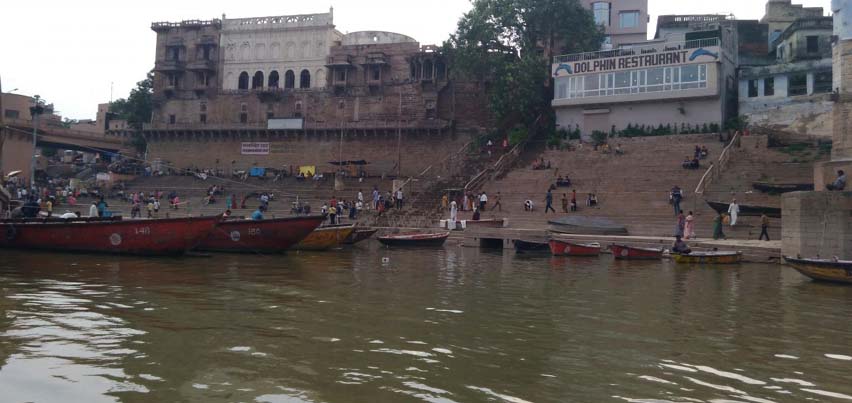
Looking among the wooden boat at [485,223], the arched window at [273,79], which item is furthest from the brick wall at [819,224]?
the arched window at [273,79]

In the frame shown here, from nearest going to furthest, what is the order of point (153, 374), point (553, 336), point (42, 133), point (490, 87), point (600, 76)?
point (153, 374)
point (553, 336)
point (600, 76)
point (490, 87)
point (42, 133)

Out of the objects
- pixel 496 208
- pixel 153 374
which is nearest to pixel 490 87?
pixel 496 208

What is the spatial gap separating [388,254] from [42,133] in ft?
130

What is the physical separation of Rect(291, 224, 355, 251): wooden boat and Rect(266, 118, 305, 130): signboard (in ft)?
86.4

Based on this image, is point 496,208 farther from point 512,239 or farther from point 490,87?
point 490,87

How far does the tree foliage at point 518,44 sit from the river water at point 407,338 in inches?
1015

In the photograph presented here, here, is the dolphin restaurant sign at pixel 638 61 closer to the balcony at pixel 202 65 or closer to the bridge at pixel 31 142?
the balcony at pixel 202 65

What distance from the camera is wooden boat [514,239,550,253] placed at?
73.9 ft

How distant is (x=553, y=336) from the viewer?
295 inches

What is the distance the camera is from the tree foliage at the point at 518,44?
38.2 meters

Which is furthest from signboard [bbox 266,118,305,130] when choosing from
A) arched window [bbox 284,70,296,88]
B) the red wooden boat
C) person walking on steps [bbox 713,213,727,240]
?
person walking on steps [bbox 713,213,727,240]

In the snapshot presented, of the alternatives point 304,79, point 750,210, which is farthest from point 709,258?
point 304,79

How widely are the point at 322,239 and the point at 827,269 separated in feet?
45.3

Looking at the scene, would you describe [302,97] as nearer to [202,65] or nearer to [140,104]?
[202,65]
